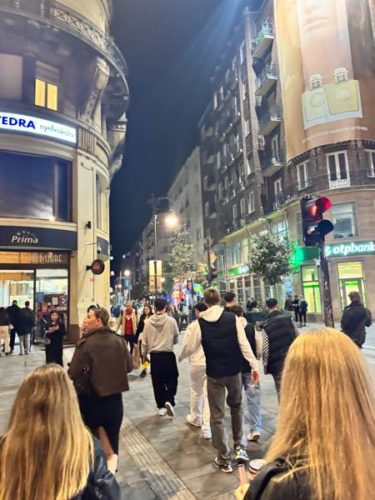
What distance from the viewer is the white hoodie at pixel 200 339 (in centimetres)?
493

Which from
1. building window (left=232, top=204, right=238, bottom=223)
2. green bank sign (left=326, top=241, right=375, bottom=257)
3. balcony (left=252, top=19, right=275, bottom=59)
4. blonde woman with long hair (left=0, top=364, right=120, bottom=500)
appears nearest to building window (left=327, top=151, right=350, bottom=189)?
green bank sign (left=326, top=241, right=375, bottom=257)

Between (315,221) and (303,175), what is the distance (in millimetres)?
24627

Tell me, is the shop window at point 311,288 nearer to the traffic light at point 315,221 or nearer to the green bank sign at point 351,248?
the green bank sign at point 351,248

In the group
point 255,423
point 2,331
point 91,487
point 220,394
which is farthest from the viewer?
point 2,331

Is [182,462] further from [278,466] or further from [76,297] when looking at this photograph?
[76,297]

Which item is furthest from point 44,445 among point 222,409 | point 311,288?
point 311,288

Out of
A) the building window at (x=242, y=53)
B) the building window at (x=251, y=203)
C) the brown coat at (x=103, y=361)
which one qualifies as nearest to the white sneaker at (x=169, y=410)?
the brown coat at (x=103, y=361)

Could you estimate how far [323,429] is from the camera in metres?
1.33

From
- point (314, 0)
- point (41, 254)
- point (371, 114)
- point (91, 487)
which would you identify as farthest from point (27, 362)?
point (314, 0)

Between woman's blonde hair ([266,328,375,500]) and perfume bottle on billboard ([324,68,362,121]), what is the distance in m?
28.4

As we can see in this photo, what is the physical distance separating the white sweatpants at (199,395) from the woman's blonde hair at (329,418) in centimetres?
447

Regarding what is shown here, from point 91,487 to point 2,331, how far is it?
14.3 metres

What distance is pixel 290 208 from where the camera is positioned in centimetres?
2925

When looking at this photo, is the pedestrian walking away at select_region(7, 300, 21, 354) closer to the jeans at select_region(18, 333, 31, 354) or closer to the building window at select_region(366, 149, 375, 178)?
the jeans at select_region(18, 333, 31, 354)
